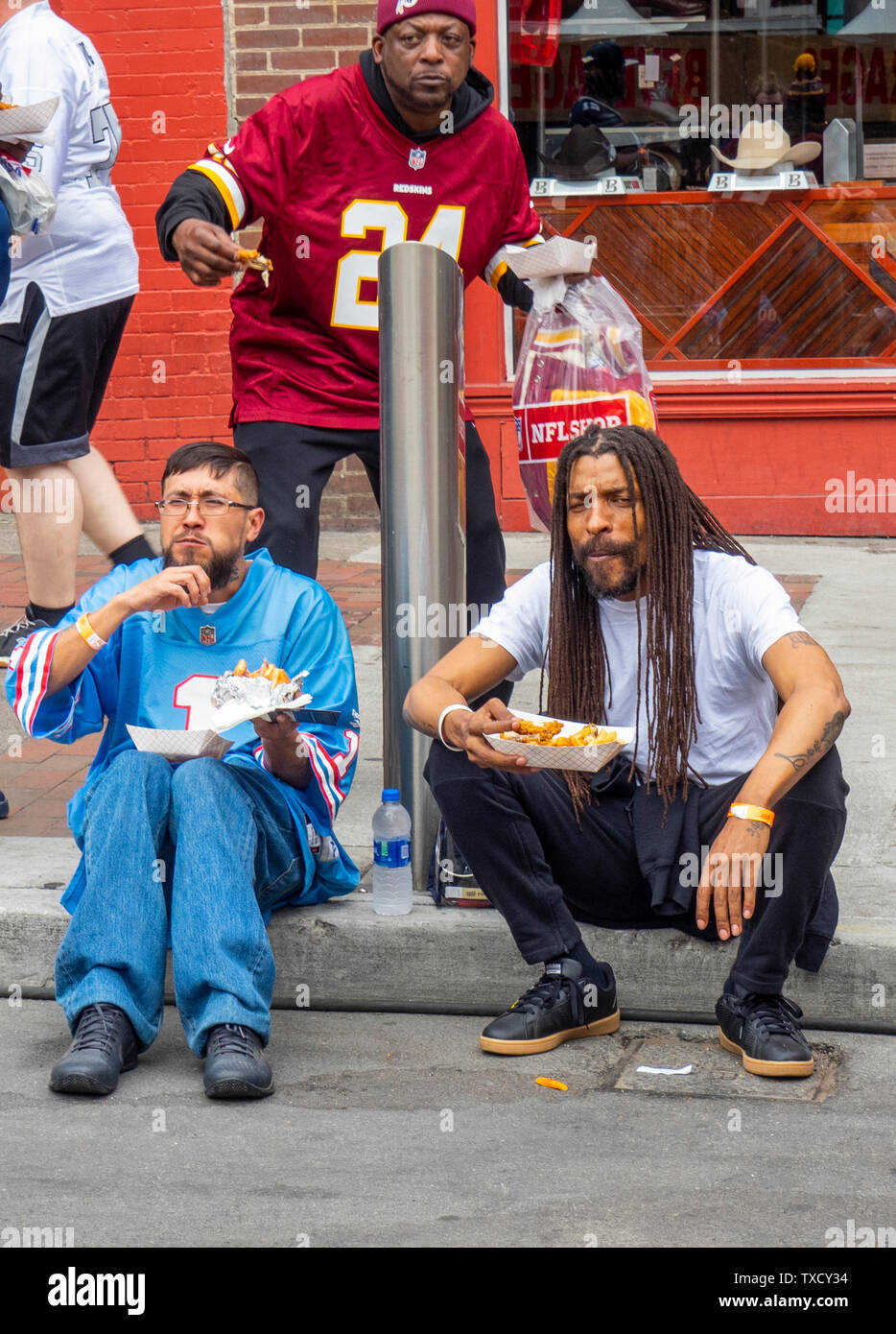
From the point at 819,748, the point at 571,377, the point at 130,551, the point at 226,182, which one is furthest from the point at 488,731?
the point at 130,551

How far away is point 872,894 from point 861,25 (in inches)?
206

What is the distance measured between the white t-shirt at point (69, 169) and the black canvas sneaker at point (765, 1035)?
3.24 meters

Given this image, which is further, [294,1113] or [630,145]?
[630,145]

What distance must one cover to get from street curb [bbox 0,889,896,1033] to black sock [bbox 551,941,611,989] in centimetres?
12

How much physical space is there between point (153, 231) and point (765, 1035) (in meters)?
5.78

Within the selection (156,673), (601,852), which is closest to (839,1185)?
(601,852)

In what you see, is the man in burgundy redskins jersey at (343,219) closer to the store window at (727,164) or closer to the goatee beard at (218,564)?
the goatee beard at (218,564)

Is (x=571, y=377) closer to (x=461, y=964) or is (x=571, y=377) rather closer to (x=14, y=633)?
(x=461, y=964)

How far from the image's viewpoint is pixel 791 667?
11.9ft

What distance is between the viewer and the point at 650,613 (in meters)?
3.82

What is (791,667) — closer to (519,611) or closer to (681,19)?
(519,611)

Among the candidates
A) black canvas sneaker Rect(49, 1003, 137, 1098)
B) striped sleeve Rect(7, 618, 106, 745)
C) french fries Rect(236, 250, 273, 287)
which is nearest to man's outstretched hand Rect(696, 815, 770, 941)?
black canvas sneaker Rect(49, 1003, 137, 1098)

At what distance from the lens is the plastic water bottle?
13.3 feet

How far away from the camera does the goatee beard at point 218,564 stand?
158 inches
